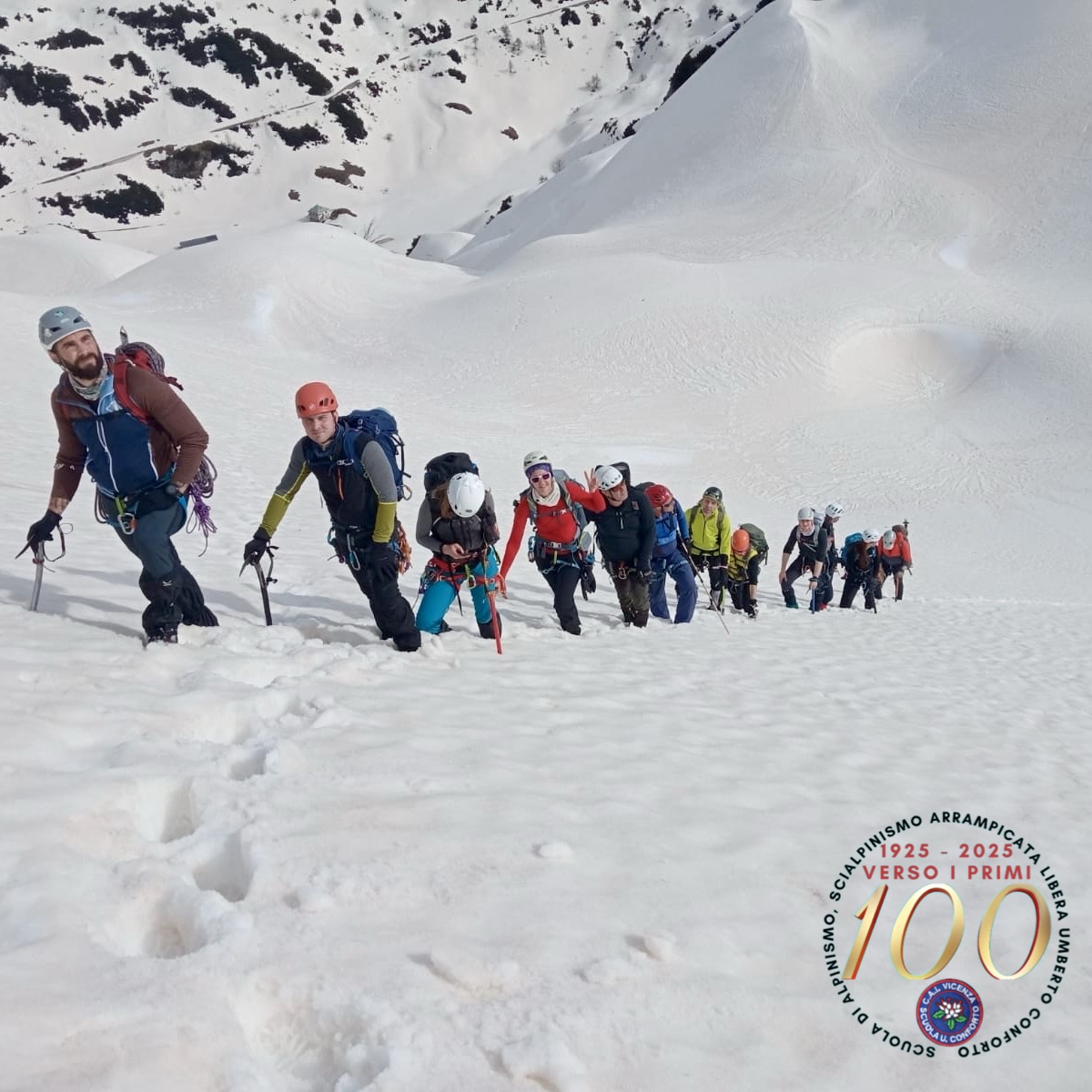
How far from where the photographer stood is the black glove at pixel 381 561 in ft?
18.8

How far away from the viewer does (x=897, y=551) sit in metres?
13.6

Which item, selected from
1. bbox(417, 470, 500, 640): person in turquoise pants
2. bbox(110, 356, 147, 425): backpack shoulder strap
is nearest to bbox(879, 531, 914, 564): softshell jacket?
bbox(417, 470, 500, 640): person in turquoise pants

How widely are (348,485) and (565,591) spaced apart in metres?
3.01

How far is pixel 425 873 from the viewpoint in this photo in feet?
9.25

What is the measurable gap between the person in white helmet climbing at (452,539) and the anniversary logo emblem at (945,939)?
3.58 meters

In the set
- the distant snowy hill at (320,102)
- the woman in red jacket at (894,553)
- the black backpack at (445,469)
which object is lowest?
the black backpack at (445,469)

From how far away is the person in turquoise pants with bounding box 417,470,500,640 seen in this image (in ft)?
21.0

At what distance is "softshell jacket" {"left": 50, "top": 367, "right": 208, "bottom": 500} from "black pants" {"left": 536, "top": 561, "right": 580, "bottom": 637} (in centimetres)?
395

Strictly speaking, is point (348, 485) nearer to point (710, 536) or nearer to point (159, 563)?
point (159, 563)

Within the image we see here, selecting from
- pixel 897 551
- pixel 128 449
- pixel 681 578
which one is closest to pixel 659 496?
pixel 681 578

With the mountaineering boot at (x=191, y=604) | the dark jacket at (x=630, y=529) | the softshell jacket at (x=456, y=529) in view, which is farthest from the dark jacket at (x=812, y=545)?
the mountaineering boot at (x=191, y=604)

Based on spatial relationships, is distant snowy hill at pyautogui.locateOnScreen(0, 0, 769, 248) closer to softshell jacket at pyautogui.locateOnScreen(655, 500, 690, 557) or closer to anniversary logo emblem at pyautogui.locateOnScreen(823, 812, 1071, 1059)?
softshell jacket at pyautogui.locateOnScreen(655, 500, 690, 557)

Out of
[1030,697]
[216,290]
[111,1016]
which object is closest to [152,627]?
[111,1016]

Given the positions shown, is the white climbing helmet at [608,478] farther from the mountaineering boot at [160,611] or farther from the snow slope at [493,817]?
the mountaineering boot at [160,611]
